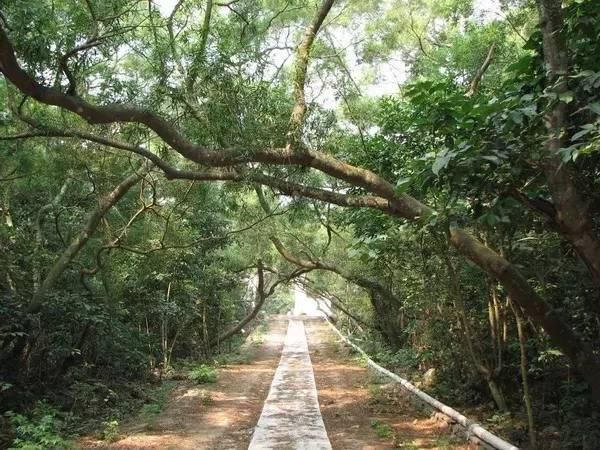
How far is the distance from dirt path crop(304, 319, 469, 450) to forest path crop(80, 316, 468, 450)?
1 centimetres

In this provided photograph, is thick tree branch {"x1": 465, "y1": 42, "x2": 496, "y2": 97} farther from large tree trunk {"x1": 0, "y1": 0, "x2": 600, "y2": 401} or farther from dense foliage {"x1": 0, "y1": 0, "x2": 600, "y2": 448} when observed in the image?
large tree trunk {"x1": 0, "y1": 0, "x2": 600, "y2": 401}

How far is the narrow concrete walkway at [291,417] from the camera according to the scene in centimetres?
773

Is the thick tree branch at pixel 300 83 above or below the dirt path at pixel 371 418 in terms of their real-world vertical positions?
above

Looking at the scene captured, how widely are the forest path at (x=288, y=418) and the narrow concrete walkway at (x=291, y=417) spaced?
1 centimetres

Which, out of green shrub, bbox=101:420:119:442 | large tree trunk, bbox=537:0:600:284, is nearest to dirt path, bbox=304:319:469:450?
green shrub, bbox=101:420:119:442

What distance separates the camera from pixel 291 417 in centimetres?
973

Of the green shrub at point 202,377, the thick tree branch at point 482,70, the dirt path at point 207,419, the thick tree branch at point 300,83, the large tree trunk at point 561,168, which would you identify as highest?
the thick tree branch at point 482,70

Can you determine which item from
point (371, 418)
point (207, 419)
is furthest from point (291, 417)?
point (207, 419)

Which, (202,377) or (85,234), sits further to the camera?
(202,377)

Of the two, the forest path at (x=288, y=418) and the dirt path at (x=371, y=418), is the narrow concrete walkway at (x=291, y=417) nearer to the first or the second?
the forest path at (x=288, y=418)

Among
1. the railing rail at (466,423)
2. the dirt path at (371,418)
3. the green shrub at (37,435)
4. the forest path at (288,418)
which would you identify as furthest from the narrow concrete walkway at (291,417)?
the green shrub at (37,435)

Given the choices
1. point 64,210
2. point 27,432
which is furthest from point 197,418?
point 64,210

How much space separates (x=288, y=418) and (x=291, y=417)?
0.11 metres

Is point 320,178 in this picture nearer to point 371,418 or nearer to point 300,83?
point 371,418
